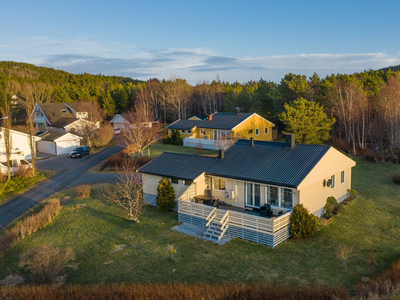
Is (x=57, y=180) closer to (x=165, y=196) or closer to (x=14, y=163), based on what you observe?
(x=14, y=163)

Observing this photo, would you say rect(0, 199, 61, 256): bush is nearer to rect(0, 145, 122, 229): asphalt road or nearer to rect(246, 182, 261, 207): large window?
rect(0, 145, 122, 229): asphalt road

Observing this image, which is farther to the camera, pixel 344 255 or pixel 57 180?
pixel 57 180

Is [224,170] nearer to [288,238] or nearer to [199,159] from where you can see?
[199,159]

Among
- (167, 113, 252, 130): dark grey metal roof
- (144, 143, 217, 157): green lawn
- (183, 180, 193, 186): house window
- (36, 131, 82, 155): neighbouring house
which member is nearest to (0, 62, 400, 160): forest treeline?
(167, 113, 252, 130): dark grey metal roof

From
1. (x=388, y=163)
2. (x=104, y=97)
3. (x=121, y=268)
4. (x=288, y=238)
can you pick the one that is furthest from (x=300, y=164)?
(x=104, y=97)

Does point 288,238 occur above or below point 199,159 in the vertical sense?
below

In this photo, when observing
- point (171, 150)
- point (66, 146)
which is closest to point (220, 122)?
point (171, 150)

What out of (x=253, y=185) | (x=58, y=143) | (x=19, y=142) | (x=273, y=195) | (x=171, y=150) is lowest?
(x=171, y=150)

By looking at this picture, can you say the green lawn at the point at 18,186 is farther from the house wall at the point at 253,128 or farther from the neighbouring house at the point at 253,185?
the house wall at the point at 253,128
